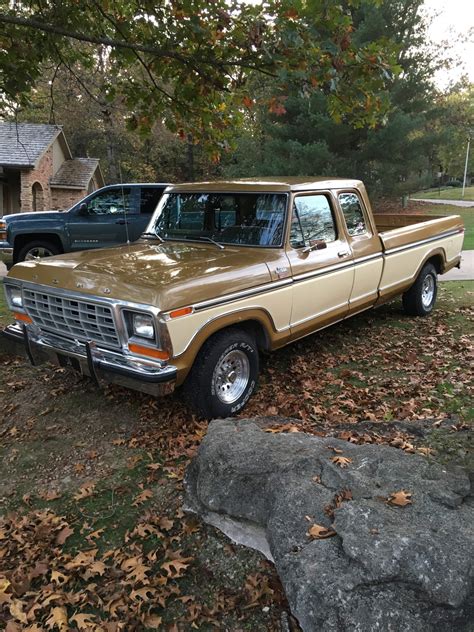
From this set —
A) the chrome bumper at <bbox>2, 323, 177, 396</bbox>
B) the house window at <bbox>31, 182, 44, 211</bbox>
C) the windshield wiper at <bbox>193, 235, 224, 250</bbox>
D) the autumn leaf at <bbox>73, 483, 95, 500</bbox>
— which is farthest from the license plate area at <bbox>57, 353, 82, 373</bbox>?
the house window at <bbox>31, 182, 44, 211</bbox>

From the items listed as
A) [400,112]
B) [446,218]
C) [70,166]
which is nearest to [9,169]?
[70,166]

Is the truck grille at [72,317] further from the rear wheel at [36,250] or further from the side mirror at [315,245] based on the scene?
the rear wheel at [36,250]

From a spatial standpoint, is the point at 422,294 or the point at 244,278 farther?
the point at 422,294

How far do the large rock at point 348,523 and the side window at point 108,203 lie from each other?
7.96m

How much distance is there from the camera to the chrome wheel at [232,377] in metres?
4.32

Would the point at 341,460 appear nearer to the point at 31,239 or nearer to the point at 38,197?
the point at 31,239

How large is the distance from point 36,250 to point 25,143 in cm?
1296

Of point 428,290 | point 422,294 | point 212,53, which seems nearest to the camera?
point 212,53

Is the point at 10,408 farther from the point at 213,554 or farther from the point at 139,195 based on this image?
the point at 139,195

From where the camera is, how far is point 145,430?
436 cm

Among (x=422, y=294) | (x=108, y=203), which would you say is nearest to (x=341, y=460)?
(x=422, y=294)

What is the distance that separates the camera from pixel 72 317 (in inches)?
165

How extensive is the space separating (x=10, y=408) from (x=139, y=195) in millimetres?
6590

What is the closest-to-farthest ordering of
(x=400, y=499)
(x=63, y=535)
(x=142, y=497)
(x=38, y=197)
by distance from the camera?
(x=400, y=499), (x=63, y=535), (x=142, y=497), (x=38, y=197)
